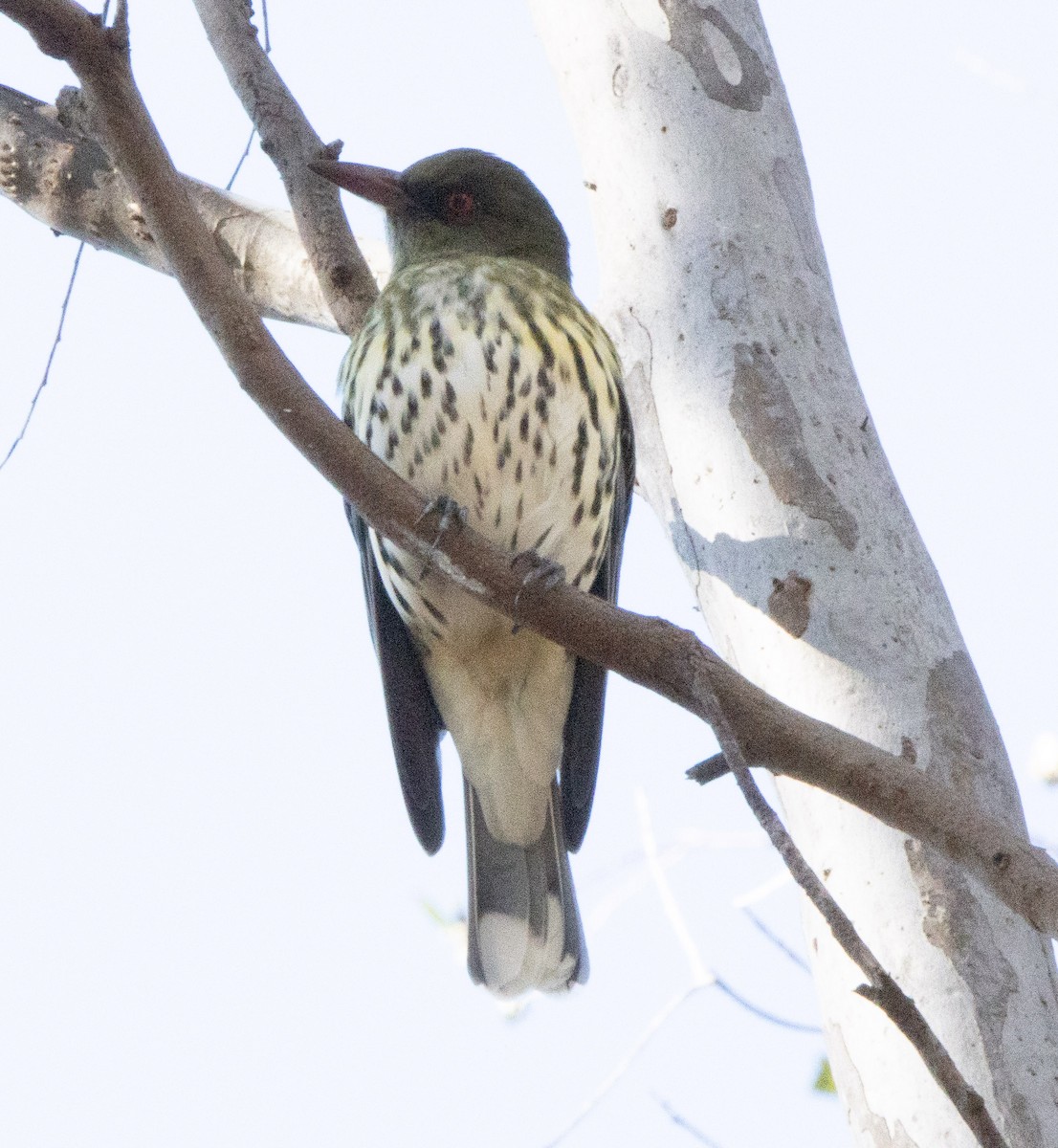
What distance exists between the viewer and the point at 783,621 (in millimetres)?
2857

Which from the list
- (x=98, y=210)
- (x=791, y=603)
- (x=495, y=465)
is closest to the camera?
(x=791, y=603)

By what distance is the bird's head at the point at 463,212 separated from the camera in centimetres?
423

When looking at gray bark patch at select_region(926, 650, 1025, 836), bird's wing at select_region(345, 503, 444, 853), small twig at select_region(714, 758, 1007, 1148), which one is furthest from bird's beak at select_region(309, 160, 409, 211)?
small twig at select_region(714, 758, 1007, 1148)

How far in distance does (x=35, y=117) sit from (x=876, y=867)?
3.28m

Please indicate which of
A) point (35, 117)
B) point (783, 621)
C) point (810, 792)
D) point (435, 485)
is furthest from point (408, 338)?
point (35, 117)

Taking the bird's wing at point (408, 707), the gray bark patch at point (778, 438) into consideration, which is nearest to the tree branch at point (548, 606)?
the gray bark patch at point (778, 438)

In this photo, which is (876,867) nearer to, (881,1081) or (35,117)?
(881,1081)

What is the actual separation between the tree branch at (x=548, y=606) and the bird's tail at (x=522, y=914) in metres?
1.52

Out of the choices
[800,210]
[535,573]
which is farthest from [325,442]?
[800,210]

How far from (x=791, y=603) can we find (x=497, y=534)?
0.87m

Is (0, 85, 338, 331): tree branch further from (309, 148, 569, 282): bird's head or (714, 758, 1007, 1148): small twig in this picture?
(714, 758, 1007, 1148): small twig

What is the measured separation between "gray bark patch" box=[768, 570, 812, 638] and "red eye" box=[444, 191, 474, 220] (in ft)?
5.85

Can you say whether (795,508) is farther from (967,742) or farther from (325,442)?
(325,442)

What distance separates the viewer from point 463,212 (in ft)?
14.1
